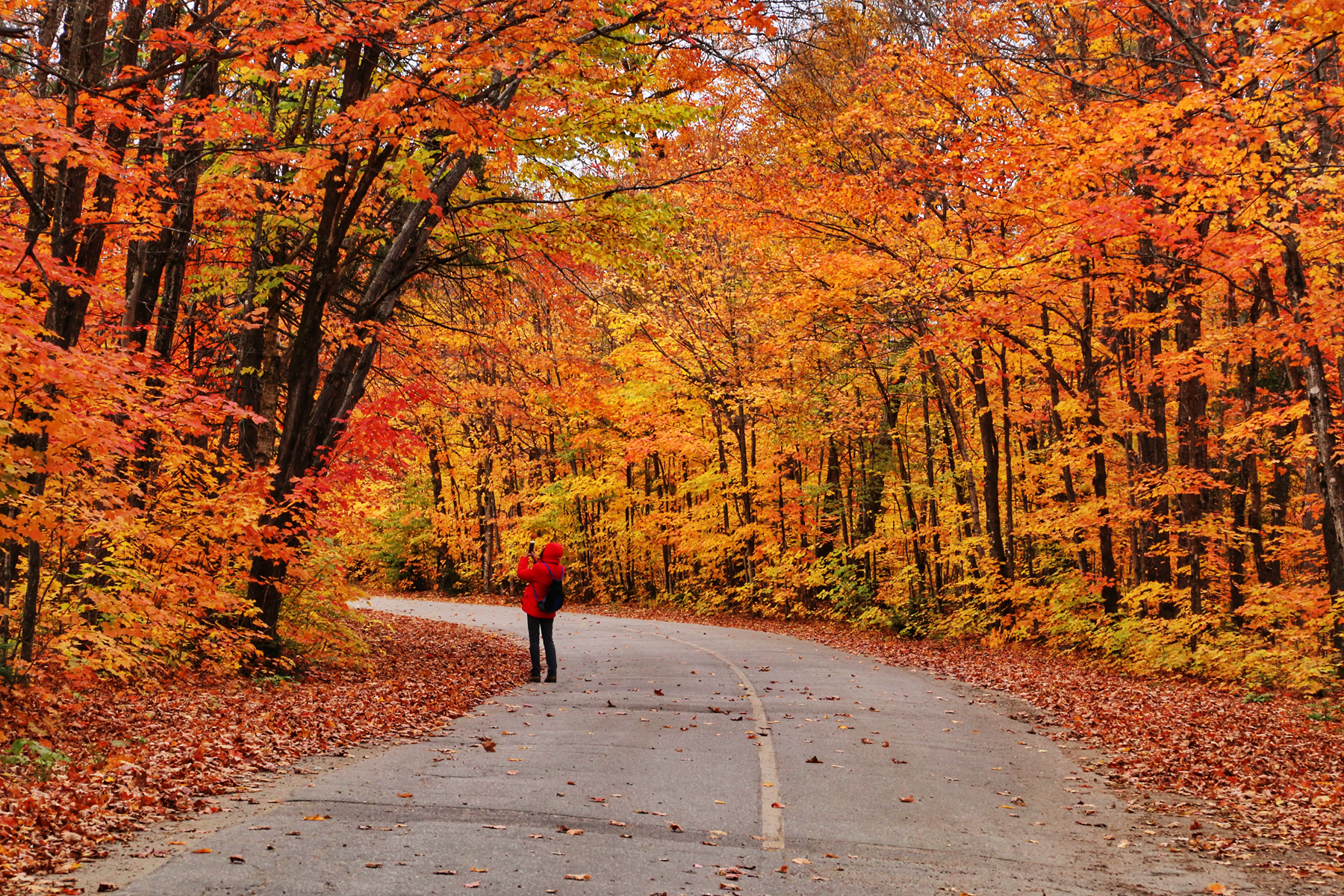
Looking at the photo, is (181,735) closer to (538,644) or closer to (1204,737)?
(538,644)

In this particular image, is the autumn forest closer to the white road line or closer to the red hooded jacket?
the red hooded jacket

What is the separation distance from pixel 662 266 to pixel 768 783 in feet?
37.3

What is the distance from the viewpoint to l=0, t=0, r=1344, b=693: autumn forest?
30.7 feet

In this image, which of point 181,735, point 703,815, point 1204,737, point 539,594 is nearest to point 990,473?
point 1204,737

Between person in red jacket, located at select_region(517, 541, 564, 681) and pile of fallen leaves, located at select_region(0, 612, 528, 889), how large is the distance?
1.80 ft

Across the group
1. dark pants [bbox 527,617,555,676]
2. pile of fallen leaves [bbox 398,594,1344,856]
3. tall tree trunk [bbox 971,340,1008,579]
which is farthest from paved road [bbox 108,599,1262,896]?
tall tree trunk [bbox 971,340,1008,579]

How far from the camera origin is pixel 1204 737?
10531mm

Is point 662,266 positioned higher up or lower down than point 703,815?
higher up

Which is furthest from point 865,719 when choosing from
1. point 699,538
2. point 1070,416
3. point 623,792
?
point 699,538

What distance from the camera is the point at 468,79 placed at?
10.6 m

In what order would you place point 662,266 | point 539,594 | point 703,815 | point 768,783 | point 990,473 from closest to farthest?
1. point 703,815
2. point 768,783
3. point 539,594
4. point 662,266
5. point 990,473

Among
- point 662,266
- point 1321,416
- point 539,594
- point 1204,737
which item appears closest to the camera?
point 1204,737

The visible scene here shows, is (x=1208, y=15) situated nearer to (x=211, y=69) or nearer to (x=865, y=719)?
(x=865, y=719)

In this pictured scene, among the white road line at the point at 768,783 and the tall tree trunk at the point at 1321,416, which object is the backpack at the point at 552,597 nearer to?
the white road line at the point at 768,783
